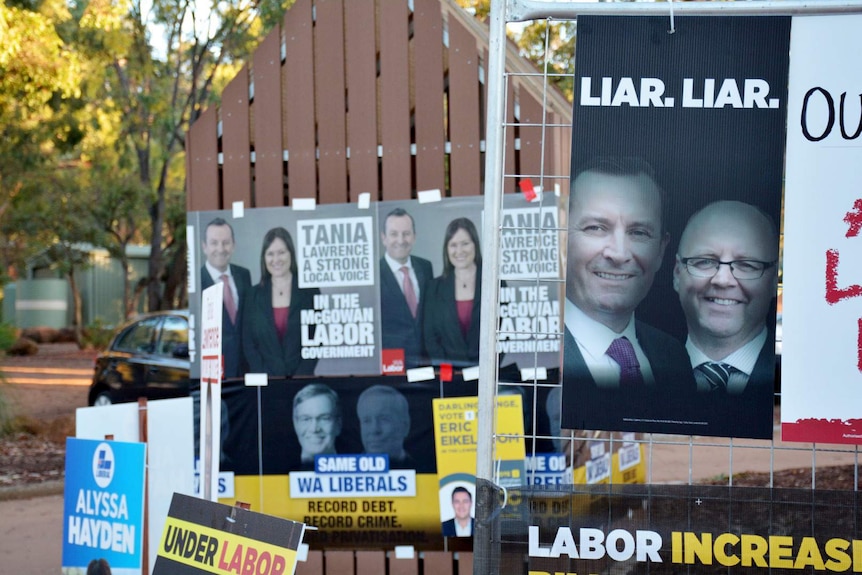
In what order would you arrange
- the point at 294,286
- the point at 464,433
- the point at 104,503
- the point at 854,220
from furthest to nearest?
the point at 294,286 → the point at 464,433 → the point at 104,503 → the point at 854,220

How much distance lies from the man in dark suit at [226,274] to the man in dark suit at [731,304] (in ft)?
12.6

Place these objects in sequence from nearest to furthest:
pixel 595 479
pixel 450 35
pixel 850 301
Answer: pixel 850 301 < pixel 450 35 < pixel 595 479

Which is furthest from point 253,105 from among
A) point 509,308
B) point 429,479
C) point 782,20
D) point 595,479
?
point 782,20

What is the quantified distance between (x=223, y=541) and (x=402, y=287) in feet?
8.11

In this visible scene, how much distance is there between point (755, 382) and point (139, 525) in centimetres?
318

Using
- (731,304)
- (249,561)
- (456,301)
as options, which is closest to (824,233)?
(731,304)

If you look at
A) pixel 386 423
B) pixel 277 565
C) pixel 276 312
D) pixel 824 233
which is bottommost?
pixel 277 565

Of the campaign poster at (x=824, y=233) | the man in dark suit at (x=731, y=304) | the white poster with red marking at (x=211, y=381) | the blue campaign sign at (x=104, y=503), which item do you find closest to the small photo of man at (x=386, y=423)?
the blue campaign sign at (x=104, y=503)

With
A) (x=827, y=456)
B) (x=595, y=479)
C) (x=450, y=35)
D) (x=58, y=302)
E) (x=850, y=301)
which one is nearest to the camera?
(x=850, y=301)

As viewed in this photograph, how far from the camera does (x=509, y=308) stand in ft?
20.2

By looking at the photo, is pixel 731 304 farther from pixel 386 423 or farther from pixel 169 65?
pixel 169 65

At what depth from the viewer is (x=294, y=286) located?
252 inches

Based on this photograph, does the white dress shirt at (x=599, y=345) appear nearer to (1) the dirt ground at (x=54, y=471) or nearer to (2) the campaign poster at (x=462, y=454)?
(2) the campaign poster at (x=462, y=454)

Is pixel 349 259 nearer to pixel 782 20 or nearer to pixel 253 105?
pixel 253 105
